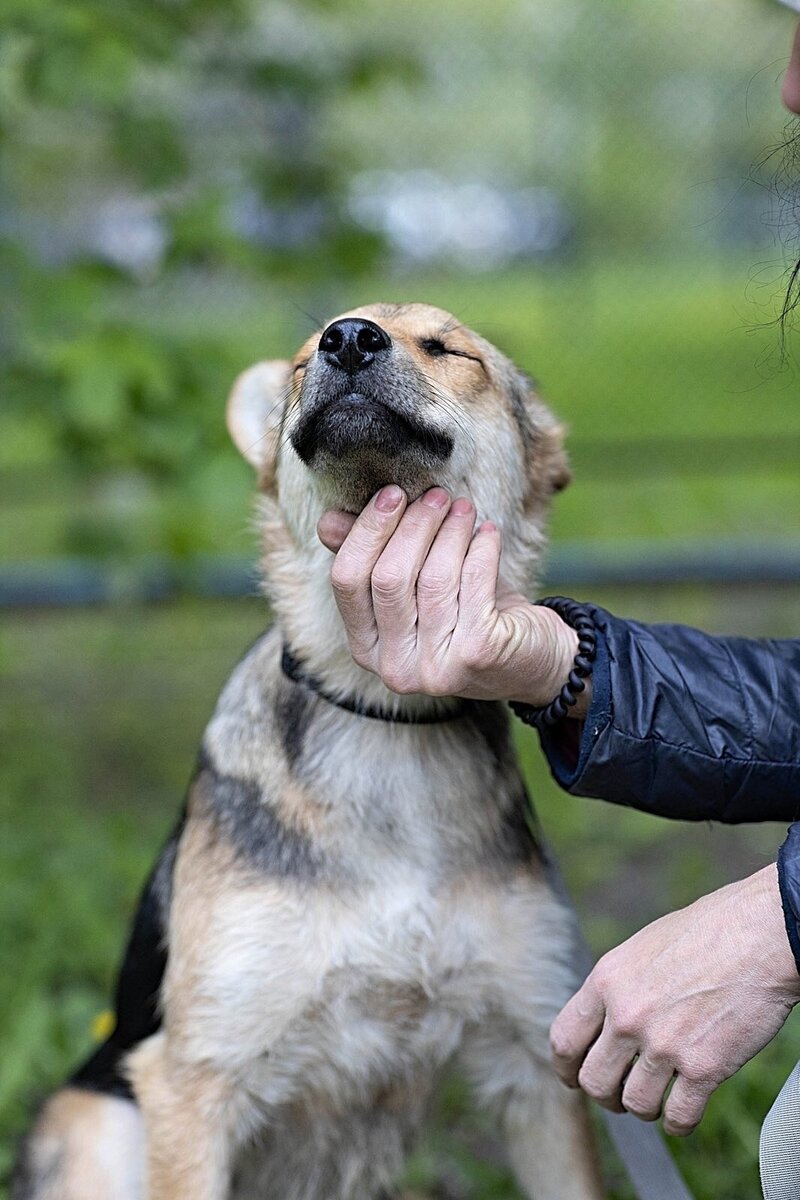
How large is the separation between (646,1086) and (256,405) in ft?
5.08

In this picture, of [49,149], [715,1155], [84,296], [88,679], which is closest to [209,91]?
[49,149]

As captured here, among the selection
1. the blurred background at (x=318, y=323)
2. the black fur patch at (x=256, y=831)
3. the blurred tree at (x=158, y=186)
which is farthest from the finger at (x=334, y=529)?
the blurred tree at (x=158, y=186)

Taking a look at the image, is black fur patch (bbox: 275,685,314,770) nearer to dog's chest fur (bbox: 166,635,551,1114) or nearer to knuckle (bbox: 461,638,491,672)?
dog's chest fur (bbox: 166,635,551,1114)

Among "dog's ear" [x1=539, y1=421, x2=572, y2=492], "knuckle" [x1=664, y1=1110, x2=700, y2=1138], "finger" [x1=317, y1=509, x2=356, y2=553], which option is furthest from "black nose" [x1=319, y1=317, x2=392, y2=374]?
"knuckle" [x1=664, y1=1110, x2=700, y2=1138]

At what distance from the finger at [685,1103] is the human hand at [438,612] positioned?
62 cm

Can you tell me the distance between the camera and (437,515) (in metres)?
2.11

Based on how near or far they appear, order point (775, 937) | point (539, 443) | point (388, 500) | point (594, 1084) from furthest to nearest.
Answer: point (539, 443)
point (388, 500)
point (594, 1084)
point (775, 937)

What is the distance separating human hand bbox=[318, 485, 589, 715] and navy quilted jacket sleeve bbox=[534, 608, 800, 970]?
0.10 m

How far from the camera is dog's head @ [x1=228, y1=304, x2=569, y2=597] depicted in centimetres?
211

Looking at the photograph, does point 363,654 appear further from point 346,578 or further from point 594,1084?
point 594,1084

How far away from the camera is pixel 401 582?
6.60ft

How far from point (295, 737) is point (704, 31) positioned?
6.14 meters

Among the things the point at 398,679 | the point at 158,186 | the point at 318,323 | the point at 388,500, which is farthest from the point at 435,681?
the point at 158,186

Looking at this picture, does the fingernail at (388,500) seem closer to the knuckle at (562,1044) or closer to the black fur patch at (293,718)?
the black fur patch at (293,718)
